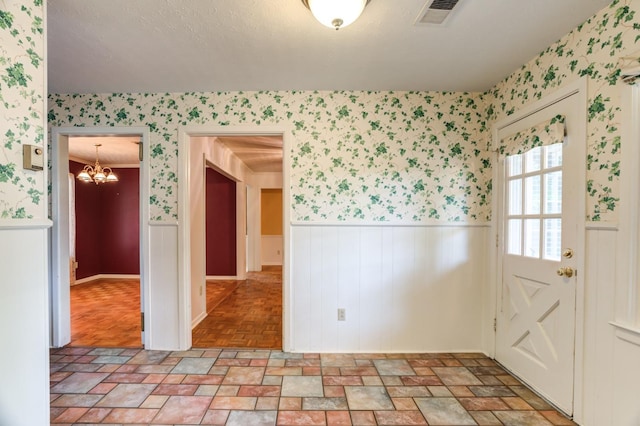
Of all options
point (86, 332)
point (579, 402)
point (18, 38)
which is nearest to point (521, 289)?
point (579, 402)

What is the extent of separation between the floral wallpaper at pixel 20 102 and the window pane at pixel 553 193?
2.95 metres

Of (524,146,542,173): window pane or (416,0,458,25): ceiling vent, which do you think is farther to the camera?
(524,146,542,173): window pane

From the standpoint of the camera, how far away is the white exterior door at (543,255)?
68.8 inches

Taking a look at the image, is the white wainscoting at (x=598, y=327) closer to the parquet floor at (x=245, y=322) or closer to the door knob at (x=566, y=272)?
the door knob at (x=566, y=272)

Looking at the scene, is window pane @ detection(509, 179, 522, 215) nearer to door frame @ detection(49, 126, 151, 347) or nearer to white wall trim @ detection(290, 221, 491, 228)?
white wall trim @ detection(290, 221, 491, 228)

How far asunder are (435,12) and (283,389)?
99.2 inches

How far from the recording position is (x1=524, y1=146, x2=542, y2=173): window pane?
6.63 ft

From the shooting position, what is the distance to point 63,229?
2666mm

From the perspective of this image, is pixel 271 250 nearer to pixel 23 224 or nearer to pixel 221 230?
pixel 221 230

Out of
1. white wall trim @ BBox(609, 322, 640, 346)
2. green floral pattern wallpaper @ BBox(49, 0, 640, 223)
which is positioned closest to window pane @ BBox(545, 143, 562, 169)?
green floral pattern wallpaper @ BBox(49, 0, 640, 223)

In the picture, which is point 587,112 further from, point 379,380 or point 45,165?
point 45,165

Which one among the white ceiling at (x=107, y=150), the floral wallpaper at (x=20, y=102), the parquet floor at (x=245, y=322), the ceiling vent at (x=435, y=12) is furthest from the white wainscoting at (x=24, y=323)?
the white ceiling at (x=107, y=150)

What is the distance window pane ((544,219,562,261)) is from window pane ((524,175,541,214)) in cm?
14

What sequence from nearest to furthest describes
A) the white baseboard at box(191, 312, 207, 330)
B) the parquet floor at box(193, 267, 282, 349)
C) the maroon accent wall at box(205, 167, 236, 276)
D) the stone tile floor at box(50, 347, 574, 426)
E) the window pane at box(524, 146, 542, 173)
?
the stone tile floor at box(50, 347, 574, 426) → the window pane at box(524, 146, 542, 173) → the parquet floor at box(193, 267, 282, 349) → the white baseboard at box(191, 312, 207, 330) → the maroon accent wall at box(205, 167, 236, 276)
